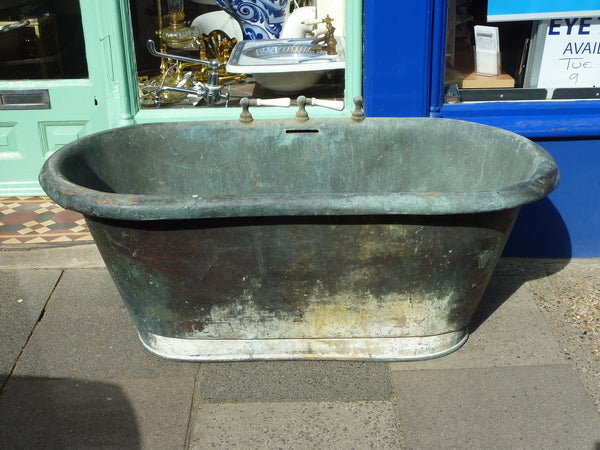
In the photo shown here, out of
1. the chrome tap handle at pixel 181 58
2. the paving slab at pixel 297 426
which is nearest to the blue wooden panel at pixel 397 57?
the chrome tap handle at pixel 181 58

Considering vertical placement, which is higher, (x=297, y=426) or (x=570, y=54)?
Answer: (x=570, y=54)

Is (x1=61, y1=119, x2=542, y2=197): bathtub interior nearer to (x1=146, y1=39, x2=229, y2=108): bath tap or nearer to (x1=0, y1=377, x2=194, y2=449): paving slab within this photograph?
(x1=146, y1=39, x2=229, y2=108): bath tap

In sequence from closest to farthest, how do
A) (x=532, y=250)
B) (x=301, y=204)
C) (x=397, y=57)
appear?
(x=301, y=204)
(x=397, y=57)
(x=532, y=250)

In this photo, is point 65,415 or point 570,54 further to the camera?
point 570,54

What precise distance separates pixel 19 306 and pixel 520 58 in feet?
9.36

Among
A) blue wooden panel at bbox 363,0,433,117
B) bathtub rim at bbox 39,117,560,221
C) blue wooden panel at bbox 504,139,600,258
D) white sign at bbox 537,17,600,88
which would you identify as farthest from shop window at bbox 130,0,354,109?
bathtub rim at bbox 39,117,560,221

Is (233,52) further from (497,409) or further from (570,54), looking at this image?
(497,409)

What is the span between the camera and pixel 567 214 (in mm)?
3527

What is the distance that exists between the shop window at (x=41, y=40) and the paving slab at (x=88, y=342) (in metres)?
1.28

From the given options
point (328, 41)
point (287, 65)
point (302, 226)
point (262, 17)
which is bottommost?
point (302, 226)

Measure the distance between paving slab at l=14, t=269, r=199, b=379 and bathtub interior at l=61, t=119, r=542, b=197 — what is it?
2.02ft

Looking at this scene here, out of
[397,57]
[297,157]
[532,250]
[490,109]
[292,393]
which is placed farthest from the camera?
[532,250]

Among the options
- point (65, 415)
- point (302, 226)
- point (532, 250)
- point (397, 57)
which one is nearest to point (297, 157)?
point (397, 57)

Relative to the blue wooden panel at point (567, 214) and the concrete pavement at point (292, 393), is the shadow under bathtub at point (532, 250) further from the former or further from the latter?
the concrete pavement at point (292, 393)
